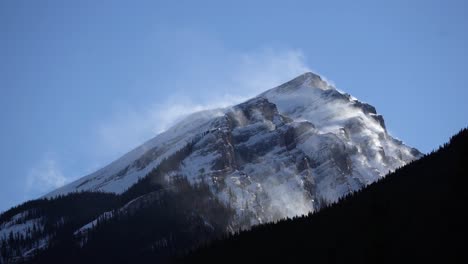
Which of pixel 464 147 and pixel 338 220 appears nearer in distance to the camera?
pixel 464 147

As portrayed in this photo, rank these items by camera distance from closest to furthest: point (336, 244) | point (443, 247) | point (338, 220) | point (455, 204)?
point (443, 247) → point (455, 204) → point (336, 244) → point (338, 220)

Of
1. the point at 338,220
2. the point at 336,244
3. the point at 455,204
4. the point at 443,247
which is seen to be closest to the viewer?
the point at 443,247

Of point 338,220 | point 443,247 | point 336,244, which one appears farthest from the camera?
point 338,220

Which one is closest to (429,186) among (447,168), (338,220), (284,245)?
(447,168)

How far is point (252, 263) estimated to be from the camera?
644 feet

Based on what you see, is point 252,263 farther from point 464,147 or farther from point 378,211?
point 464,147

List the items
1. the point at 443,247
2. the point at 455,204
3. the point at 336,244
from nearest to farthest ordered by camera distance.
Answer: the point at 443,247 → the point at 455,204 → the point at 336,244

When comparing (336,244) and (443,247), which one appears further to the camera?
(336,244)

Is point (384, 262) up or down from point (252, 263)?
down

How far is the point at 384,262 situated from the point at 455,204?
20.2 m

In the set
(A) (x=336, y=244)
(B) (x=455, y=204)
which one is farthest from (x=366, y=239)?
(B) (x=455, y=204)

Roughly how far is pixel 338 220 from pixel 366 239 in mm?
18364

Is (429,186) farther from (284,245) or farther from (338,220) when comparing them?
(284,245)

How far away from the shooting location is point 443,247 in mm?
151750
